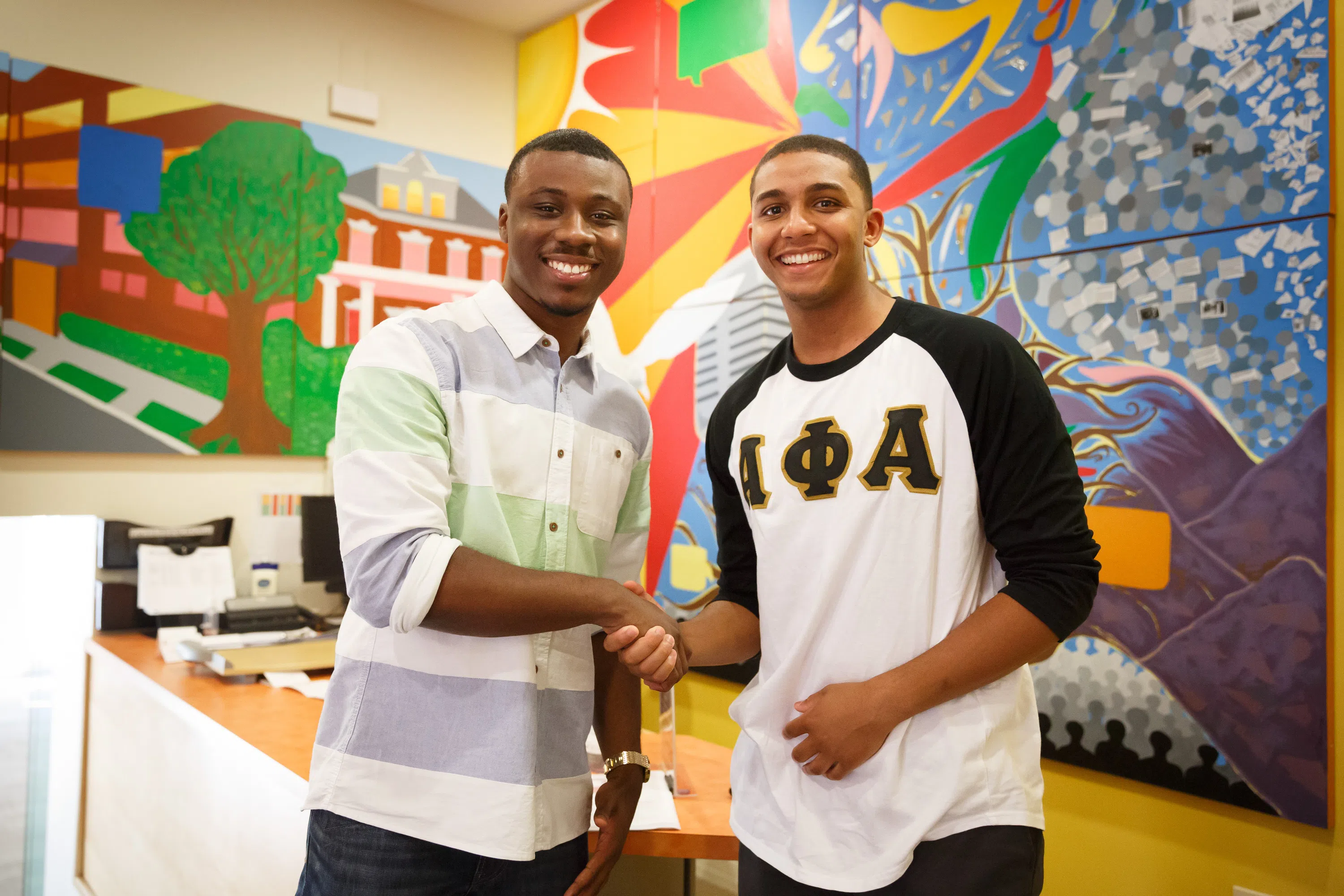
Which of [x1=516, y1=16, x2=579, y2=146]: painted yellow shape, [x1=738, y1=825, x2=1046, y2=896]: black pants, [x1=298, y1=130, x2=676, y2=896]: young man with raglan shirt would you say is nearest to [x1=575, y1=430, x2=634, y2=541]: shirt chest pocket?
[x1=298, y1=130, x2=676, y2=896]: young man with raglan shirt

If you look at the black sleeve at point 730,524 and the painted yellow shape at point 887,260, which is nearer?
the black sleeve at point 730,524

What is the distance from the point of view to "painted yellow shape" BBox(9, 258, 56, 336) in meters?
2.98

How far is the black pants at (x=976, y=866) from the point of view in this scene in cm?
114

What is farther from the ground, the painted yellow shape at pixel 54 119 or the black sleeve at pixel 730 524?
the painted yellow shape at pixel 54 119

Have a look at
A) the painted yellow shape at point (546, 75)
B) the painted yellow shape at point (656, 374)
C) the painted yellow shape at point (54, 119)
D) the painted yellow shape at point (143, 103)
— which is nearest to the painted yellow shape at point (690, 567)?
the painted yellow shape at point (656, 374)

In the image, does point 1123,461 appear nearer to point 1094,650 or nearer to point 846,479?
point 1094,650

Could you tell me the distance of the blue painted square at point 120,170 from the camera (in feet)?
10.2

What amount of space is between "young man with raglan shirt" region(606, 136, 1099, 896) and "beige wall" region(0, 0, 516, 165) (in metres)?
2.87

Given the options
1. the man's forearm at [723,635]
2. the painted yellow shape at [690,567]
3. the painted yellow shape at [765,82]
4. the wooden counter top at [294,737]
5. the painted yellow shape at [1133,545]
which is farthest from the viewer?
the painted yellow shape at [690,567]

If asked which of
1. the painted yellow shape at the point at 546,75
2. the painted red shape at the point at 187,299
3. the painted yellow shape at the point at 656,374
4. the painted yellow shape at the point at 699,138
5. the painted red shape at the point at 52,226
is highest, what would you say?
the painted yellow shape at the point at 546,75

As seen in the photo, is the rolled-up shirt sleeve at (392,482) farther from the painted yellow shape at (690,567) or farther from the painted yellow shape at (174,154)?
the painted yellow shape at (174,154)

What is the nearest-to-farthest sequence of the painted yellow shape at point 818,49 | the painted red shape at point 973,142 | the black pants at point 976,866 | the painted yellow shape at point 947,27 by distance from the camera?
the black pants at point 976,866 → the painted red shape at point 973,142 → the painted yellow shape at point 947,27 → the painted yellow shape at point 818,49

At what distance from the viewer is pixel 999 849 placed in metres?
1.15

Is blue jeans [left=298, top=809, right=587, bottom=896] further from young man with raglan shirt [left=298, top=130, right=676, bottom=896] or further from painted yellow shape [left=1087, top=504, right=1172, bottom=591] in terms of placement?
painted yellow shape [left=1087, top=504, right=1172, bottom=591]
